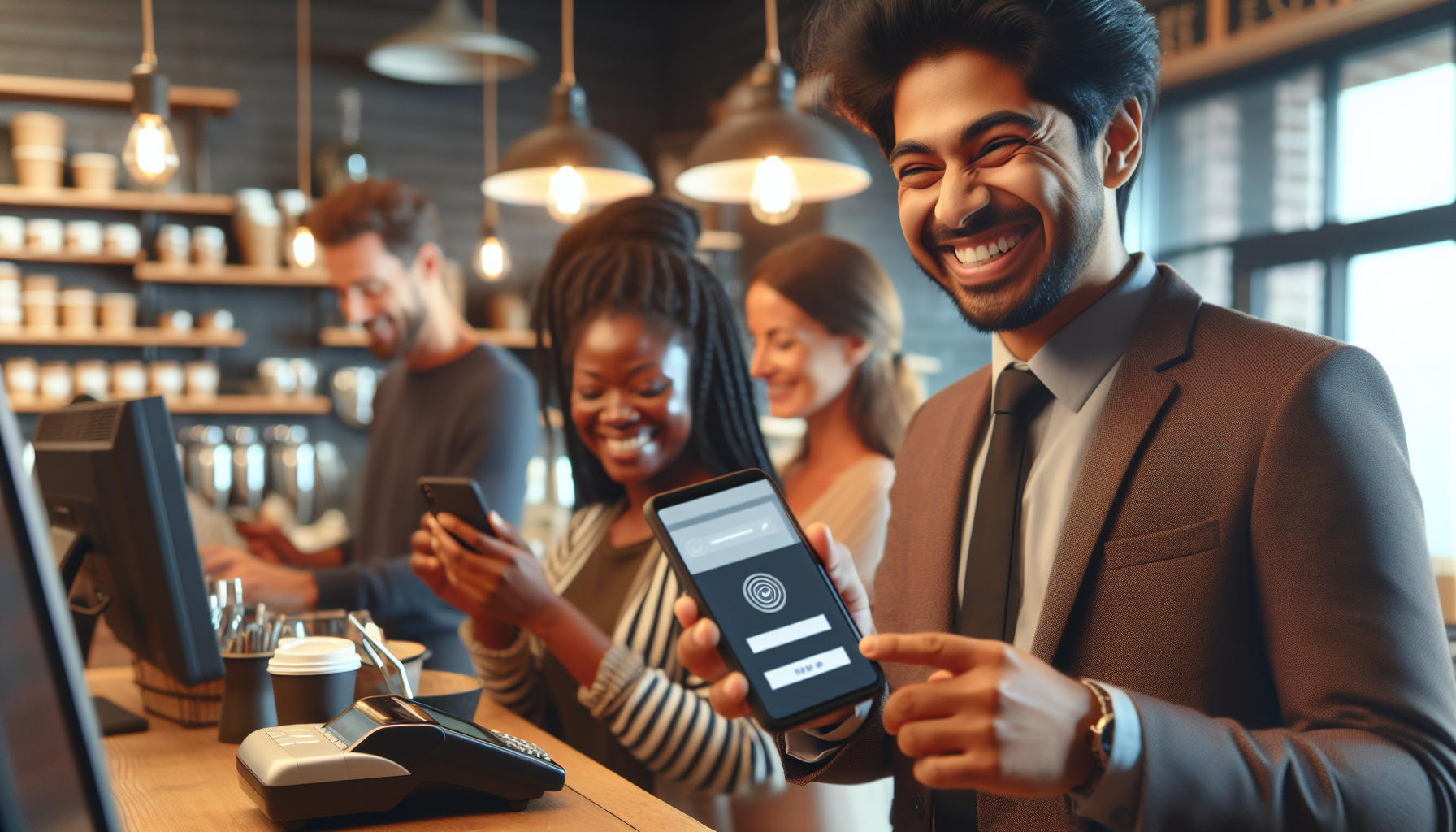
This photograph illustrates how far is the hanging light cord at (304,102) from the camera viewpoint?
5438 mm

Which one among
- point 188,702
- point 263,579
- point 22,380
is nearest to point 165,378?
point 22,380

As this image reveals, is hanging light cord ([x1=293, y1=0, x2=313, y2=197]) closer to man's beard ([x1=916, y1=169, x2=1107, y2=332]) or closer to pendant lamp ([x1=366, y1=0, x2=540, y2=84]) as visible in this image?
pendant lamp ([x1=366, y1=0, x2=540, y2=84])

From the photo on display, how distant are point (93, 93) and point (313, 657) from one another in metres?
4.69

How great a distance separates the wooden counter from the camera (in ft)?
3.38

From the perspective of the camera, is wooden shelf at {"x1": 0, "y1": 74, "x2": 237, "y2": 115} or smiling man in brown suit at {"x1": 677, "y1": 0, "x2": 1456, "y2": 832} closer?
smiling man in brown suit at {"x1": 677, "y1": 0, "x2": 1456, "y2": 832}

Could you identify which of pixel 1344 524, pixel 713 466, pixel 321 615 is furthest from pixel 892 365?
pixel 1344 524

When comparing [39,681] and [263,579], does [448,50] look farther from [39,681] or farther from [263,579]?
[39,681]

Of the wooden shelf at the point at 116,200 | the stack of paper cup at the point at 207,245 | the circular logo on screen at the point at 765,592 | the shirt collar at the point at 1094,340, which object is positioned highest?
the wooden shelf at the point at 116,200

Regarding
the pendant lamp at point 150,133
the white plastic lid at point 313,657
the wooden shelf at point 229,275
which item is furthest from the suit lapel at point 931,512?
the wooden shelf at point 229,275

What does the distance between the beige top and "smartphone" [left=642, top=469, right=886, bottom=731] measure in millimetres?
774

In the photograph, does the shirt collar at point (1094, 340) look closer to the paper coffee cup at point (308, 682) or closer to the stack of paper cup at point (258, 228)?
the paper coffee cup at point (308, 682)

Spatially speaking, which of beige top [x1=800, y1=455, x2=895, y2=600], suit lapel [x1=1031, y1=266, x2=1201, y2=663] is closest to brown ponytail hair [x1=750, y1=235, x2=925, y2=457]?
beige top [x1=800, y1=455, x2=895, y2=600]

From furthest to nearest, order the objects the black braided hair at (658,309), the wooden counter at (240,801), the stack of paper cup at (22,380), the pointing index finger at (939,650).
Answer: the stack of paper cup at (22,380) < the black braided hair at (658,309) < the wooden counter at (240,801) < the pointing index finger at (939,650)

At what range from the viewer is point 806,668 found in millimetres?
942
